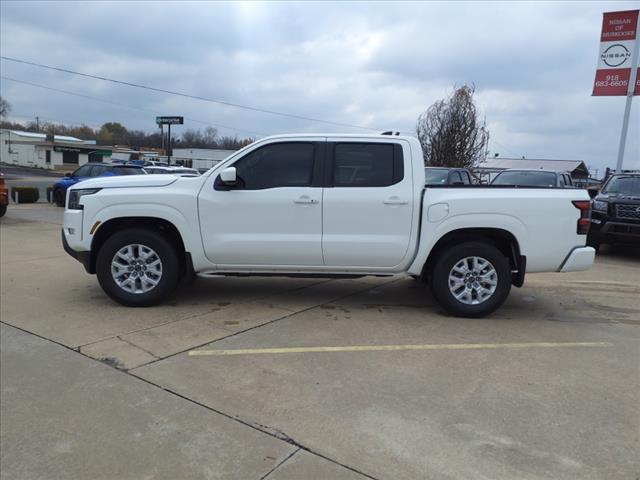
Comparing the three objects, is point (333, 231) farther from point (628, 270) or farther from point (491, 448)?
point (628, 270)

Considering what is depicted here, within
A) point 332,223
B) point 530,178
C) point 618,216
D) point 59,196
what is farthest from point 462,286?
point 59,196

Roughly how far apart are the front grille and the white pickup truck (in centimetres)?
503

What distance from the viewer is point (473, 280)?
559cm

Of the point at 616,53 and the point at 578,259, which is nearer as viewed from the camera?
the point at 578,259

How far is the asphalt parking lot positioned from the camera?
2.89 metres

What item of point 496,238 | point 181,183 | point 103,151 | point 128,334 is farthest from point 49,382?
point 103,151

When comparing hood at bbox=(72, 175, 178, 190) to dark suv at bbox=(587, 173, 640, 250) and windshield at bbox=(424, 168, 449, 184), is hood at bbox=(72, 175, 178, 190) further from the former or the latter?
windshield at bbox=(424, 168, 449, 184)

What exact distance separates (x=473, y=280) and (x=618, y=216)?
5868mm

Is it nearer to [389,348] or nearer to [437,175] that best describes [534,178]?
[437,175]

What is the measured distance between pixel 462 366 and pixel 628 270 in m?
6.46

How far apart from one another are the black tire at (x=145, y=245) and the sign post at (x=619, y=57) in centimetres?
1647

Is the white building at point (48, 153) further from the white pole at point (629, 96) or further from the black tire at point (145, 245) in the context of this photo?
the black tire at point (145, 245)

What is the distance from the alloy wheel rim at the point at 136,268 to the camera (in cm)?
571

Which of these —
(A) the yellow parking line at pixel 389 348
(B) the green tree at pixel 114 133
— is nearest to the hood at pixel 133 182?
(A) the yellow parking line at pixel 389 348
